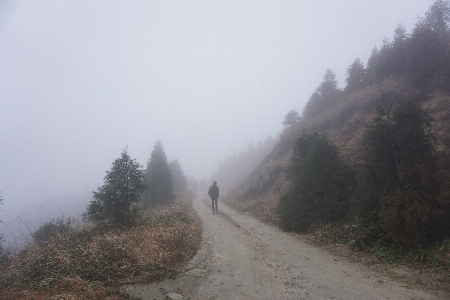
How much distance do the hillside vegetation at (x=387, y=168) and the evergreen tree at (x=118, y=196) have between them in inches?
327

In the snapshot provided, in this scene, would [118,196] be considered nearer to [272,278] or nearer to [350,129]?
[272,278]

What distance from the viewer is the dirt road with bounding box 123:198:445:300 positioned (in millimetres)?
5730

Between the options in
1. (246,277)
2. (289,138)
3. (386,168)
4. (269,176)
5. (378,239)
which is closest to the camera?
(246,277)

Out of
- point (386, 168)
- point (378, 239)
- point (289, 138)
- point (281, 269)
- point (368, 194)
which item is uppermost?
point (289, 138)

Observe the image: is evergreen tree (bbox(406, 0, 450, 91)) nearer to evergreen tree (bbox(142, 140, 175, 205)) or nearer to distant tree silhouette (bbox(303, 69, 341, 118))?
distant tree silhouette (bbox(303, 69, 341, 118))

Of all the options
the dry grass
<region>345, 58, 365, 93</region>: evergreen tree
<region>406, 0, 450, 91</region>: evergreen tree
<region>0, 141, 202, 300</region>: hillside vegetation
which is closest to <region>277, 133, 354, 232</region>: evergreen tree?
<region>0, 141, 202, 300</region>: hillside vegetation

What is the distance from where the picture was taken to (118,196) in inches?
462

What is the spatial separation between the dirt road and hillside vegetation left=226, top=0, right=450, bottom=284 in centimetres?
150

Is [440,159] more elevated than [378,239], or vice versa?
[440,159]

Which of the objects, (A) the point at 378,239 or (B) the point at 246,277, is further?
(A) the point at 378,239

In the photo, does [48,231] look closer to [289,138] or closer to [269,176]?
[269,176]

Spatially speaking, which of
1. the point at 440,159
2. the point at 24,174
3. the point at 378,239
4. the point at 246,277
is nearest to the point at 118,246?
the point at 246,277

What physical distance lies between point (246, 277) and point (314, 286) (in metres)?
1.85

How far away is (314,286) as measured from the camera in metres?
6.18
